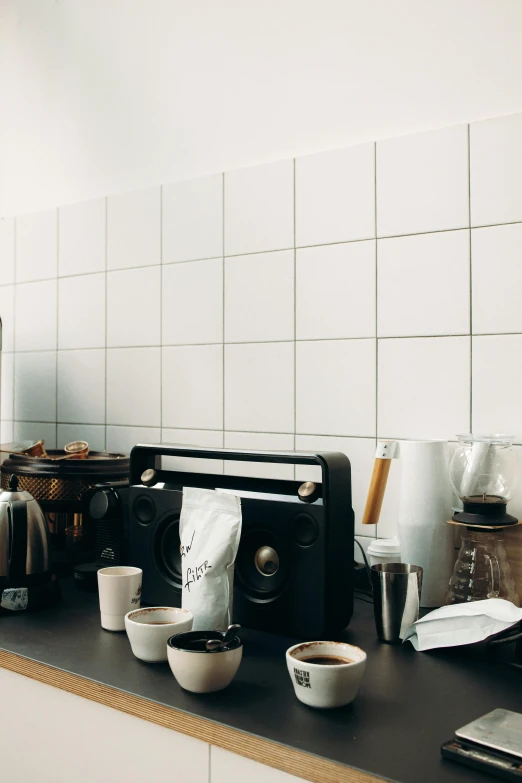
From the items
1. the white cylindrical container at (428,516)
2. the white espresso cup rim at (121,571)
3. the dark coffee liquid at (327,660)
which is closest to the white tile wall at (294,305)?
the white cylindrical container at (428,516)

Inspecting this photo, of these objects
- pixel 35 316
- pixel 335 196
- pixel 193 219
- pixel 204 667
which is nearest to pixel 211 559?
pixel 204 667

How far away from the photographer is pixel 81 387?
1802mm

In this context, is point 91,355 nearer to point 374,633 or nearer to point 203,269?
point 203,269

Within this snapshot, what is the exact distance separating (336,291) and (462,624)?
2.20 ft

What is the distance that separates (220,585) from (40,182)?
51.9 inches

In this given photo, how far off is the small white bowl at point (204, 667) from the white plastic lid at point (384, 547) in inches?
17.2

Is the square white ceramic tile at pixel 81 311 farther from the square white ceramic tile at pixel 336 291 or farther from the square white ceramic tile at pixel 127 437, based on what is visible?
the square white ceramic tile at pixel 336 291

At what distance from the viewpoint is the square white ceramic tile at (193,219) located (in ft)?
5.10

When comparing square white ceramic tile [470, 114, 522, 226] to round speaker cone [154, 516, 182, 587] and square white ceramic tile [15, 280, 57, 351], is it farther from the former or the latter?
square white ceramic tile [15, 280, 57, 351]

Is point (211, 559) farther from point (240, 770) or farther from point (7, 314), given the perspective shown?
point (7, 314)

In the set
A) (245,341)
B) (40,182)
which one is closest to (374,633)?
(245,341)

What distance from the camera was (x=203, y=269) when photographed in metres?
1.57

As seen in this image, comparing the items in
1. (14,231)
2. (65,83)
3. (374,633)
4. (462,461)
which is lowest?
(374,633)

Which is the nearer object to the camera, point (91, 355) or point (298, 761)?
point (298, 761)
